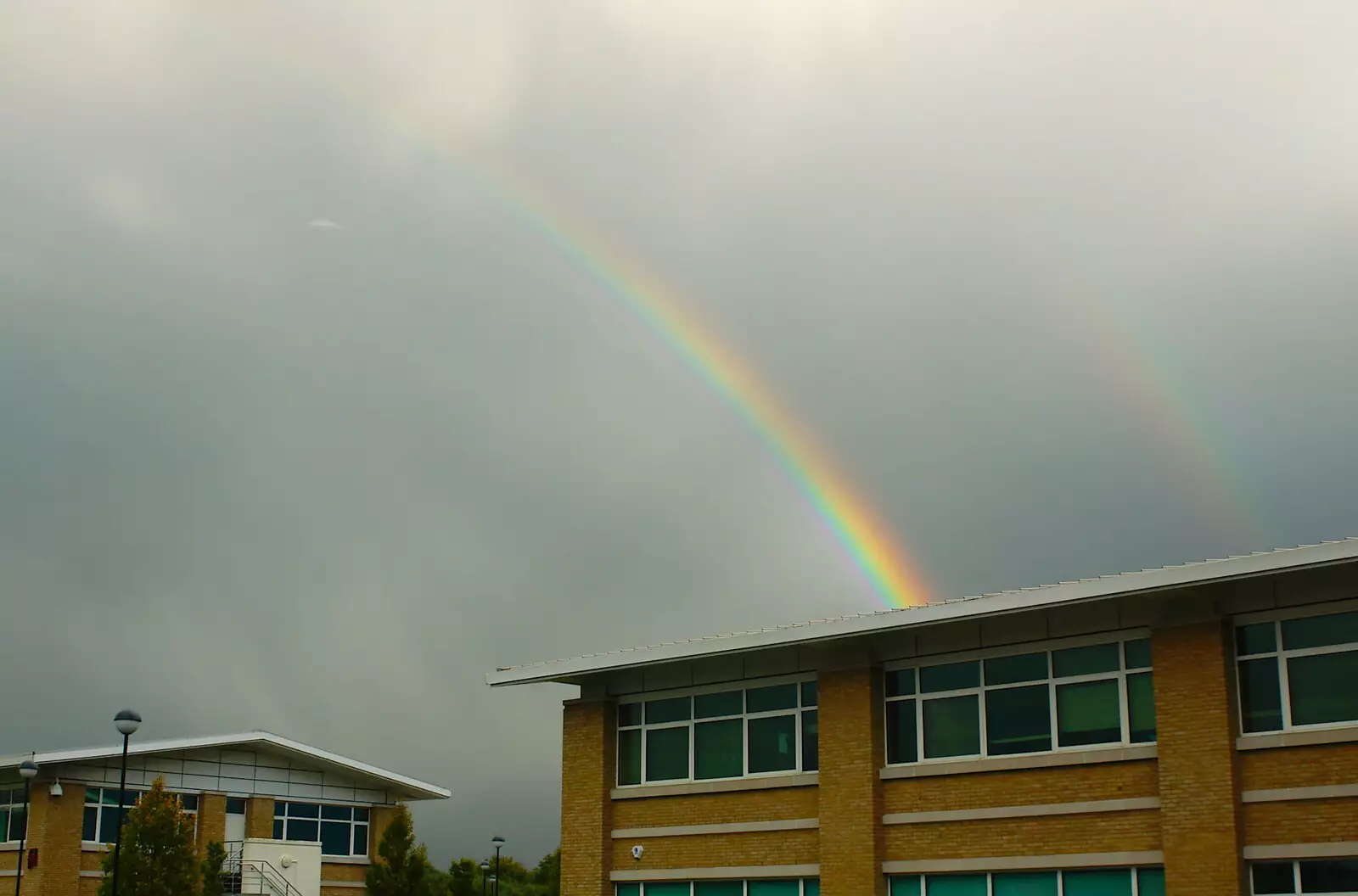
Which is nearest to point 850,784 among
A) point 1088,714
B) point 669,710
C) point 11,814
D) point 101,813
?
point 1088,714

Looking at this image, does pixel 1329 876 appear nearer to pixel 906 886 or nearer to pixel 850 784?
pixel 906 886

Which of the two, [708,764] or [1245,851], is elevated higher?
[708,764]

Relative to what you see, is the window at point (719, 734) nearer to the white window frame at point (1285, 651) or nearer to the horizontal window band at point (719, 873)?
the horizontal window band at point (719, 873)

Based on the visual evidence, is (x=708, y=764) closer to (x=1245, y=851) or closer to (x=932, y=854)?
(x=932, y=854)

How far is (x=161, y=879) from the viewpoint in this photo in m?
40.9

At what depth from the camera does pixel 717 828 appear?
30.7 meters

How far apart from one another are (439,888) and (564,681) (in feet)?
205

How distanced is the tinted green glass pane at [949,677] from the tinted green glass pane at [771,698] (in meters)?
3.17

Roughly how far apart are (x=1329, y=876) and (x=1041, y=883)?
5.11 meters

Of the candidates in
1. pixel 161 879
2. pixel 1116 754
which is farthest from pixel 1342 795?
pixel 161 879

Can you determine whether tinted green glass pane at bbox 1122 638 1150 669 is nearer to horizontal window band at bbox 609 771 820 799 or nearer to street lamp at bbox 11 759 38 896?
horizontal window band at bbox 609 771 820 799

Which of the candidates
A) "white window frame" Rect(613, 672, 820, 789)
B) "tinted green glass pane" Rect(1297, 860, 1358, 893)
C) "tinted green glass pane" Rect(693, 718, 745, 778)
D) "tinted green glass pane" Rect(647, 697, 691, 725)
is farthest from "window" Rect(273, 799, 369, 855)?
"tinted green glass pane" Rect(1297, 860, 1358, 893)

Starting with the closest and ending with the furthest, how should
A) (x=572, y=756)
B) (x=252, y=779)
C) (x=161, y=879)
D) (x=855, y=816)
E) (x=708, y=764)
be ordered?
(x=855, y=816), (x=708, y=764), (x=572, y=756), (x=161, y=879), (x=252, y=779)

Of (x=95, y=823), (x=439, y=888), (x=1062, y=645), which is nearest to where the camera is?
(x=1062, y=645)
